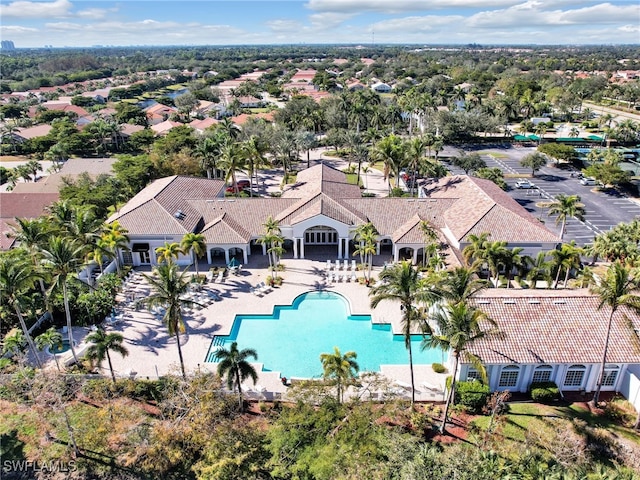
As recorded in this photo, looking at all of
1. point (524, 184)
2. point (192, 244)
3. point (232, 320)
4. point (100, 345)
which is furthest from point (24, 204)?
point (524, 184)

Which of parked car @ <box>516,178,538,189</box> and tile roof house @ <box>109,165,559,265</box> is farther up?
tile roof house @ <box>109,165,559,265</box>

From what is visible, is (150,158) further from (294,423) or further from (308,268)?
(294,423)

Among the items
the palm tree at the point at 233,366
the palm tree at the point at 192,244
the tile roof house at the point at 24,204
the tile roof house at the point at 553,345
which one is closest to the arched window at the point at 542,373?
the tile roof house at the point at 553,345

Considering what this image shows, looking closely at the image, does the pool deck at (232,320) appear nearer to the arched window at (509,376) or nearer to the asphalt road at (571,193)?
the arched window at (509,376)

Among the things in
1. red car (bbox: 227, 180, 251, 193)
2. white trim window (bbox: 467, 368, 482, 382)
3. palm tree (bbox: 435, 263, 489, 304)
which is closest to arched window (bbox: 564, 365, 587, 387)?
white trim window (bbox: 467, 368, 482, 382)

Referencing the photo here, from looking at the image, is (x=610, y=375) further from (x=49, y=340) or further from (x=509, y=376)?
(x=49, y=340)

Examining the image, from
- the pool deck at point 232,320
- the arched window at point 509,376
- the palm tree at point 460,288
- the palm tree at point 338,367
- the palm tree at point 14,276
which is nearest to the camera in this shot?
the palm tree at point 460,288

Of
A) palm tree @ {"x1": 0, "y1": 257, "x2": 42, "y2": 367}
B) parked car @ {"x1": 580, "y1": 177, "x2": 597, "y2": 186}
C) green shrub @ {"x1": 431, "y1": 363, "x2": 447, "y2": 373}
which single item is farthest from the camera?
parked car @ {"x1": 580, "y1": 177, "x2": 597, "y2": 186}

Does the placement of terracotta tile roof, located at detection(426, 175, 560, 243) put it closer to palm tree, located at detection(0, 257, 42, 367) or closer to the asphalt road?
the asphalt road
